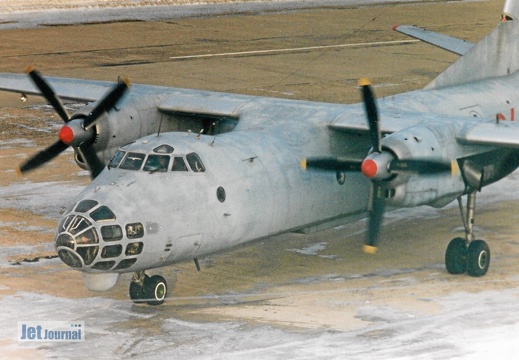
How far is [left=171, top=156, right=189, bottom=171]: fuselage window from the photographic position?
25.2 metres

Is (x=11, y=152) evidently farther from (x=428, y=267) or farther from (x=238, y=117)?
(x=428, y=267)

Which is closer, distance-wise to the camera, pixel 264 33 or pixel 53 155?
pixel 53 155

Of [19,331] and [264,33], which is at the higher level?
[264,33]

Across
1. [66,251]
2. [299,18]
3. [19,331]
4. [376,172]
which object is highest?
[299,18]

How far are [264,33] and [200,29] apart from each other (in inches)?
169

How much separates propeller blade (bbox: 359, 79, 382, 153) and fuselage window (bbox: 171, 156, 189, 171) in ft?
14.6

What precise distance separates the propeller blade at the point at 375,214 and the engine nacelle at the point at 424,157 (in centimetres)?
20

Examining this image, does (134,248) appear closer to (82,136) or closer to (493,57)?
(82,136)

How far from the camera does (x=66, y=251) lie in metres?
23.4

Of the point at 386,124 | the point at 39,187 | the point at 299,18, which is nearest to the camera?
the point at 386,124

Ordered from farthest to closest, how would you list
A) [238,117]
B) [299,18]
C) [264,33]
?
1. [299,18]
2. [264,33]
3. [238,117]

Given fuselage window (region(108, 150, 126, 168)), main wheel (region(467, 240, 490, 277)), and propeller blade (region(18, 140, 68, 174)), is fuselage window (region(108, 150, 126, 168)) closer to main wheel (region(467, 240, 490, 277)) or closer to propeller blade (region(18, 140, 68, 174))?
propeller blade (region(18, 140, 68, 174))

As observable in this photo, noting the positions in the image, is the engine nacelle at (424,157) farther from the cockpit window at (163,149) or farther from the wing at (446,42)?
the wing at (446,42)

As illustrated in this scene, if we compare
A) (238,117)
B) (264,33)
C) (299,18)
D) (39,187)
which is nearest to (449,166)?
(238,117)
